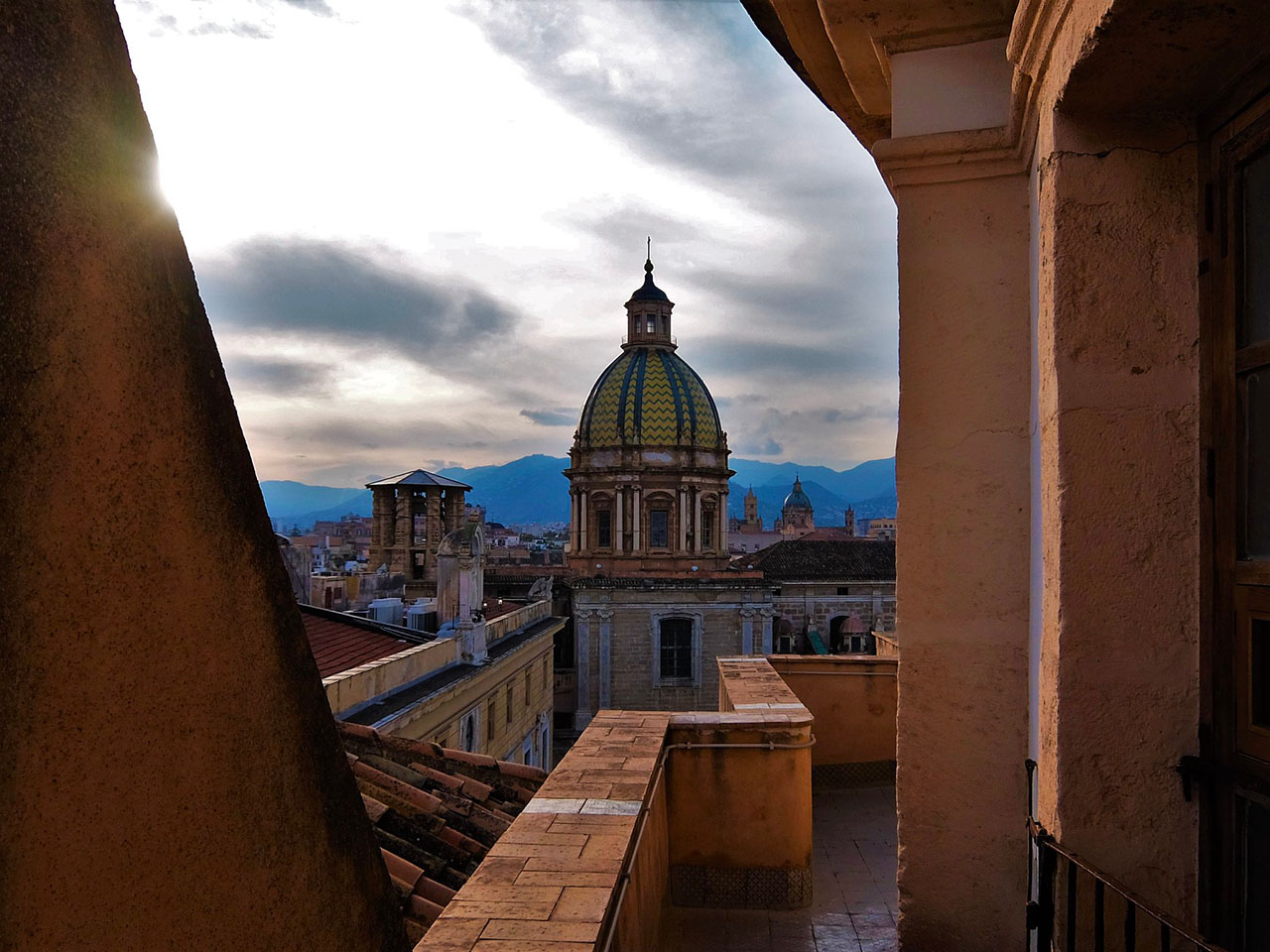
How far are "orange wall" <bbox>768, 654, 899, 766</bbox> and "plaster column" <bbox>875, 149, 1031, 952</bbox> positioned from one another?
434cm

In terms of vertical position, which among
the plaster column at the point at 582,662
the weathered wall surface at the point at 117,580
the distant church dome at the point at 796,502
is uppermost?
the distant church dome at the point at 796,502

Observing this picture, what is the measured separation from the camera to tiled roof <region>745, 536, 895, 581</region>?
35.1m

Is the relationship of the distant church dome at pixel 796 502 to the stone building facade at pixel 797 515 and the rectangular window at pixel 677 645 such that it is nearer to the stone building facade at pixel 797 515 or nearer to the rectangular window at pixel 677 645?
the stone building facade at pixel 797 515

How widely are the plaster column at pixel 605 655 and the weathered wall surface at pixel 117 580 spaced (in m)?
30.4

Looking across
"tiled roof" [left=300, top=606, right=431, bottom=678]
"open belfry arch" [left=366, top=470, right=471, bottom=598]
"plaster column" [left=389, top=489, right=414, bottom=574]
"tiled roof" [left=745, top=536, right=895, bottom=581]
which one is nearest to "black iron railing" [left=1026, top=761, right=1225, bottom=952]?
"tiled roof" [left=300, top=606, right=431, bottom=678]

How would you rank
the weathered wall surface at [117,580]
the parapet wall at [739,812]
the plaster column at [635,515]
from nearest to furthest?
the weathered wall surface at [117,580] → the parapet wall at [739,812] → the plaster column at [635,515]

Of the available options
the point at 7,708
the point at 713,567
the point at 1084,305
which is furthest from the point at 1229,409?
the point at 713,567

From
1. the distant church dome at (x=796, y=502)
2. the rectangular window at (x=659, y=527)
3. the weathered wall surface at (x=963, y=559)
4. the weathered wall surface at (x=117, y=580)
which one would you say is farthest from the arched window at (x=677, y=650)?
the distant church dome at (x=796, y=502)

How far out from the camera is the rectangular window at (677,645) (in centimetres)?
3170

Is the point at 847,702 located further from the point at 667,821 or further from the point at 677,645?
the point at 677,645

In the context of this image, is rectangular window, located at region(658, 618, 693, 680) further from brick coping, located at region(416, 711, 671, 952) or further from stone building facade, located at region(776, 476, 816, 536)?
stone building facade, located at region(776, 476, 816, 536)

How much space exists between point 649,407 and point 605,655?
38.5 feet

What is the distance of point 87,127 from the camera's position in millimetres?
1093

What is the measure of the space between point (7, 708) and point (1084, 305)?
2151 mm
